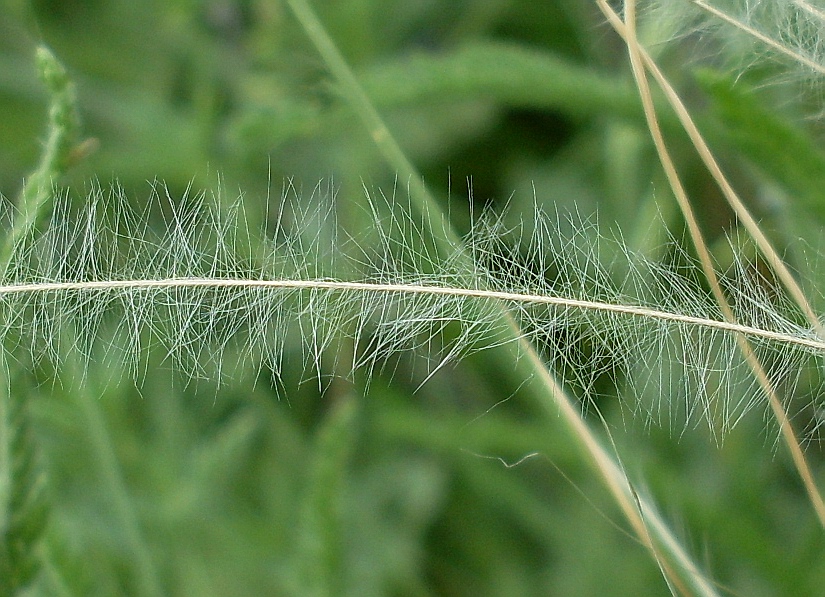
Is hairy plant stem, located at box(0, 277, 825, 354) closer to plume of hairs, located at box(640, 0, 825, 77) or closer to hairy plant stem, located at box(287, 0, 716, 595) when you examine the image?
hairy plant stem, located at box(287, 0, 716, 595)

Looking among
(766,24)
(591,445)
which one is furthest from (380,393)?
(766,24)

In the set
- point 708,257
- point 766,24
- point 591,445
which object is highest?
point 766,24

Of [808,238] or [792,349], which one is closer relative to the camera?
[792,349]

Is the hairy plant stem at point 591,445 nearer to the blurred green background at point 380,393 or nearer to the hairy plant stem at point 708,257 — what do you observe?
the hairy plant stem at point 708,257

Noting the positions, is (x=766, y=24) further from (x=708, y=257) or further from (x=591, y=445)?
(x=591, y=445)

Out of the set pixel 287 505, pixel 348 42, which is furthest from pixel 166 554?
pixel 348 42

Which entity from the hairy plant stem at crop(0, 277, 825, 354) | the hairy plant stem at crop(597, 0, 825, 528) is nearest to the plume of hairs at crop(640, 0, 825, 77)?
the hairy plant stem at crop(597, 0, 825, 528)

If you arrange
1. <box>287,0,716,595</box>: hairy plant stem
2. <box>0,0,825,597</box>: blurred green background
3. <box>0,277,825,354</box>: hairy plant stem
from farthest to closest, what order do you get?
<box>0,0,825,597</box>: blurred green background → <box>287,0,716,595</box>: hairy plant stem → <box>0,277,825,354</box>: hairy plant stem

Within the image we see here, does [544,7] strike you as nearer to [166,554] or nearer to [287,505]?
[287,505]

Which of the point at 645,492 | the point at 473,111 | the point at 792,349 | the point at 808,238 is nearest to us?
the point at 792,349
